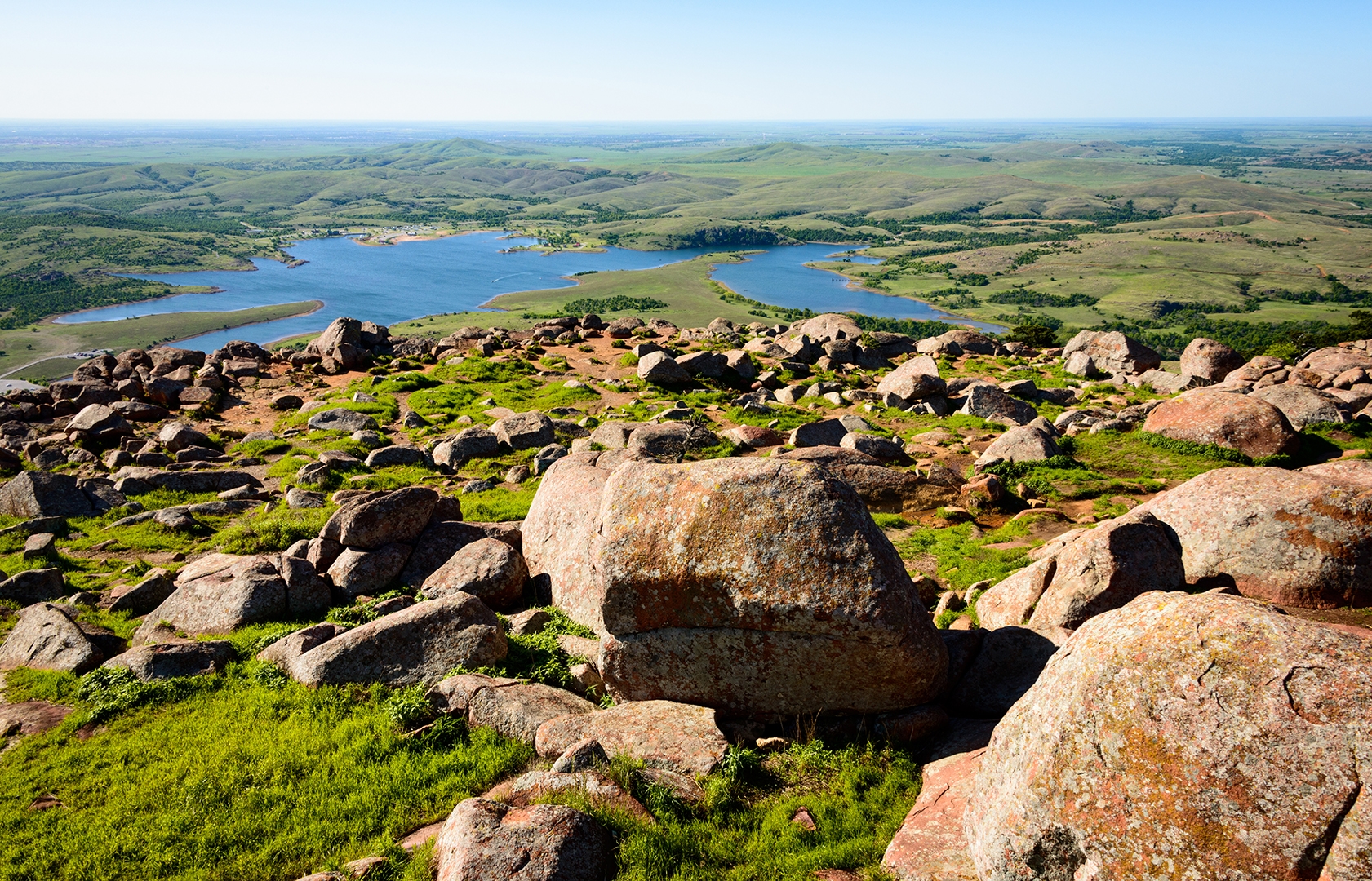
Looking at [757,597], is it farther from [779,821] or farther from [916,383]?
[916,383]

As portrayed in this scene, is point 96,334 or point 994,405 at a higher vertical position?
point 994,405

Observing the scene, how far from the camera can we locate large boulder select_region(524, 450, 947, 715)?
11.0 meters

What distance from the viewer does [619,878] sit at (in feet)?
27.7

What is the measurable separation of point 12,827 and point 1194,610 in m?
16.0

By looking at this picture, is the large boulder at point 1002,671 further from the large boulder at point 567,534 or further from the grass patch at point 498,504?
the grass patch at point 498,504

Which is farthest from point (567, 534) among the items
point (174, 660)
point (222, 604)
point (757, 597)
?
point (222, 604)

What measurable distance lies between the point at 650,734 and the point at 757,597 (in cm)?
279

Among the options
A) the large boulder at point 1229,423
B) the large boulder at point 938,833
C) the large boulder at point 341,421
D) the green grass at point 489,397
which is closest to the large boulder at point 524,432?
the green grass at point 489,397

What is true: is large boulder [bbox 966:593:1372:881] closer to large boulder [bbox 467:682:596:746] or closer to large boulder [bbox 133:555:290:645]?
large boulder [bbox 467:682:596:746]

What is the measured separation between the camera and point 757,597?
11.1 meters

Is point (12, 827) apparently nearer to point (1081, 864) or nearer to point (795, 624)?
point (795, 624)

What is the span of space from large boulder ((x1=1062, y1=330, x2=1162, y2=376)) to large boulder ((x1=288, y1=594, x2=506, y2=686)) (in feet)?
142

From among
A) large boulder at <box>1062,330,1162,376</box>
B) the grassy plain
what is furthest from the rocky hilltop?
the grassy plain

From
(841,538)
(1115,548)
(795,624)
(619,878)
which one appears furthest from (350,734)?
(1115,548)
